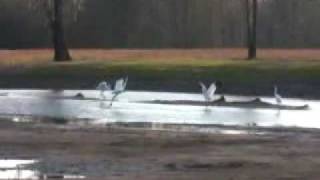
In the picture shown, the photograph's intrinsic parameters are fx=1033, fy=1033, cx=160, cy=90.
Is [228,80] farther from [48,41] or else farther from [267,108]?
[48,41]

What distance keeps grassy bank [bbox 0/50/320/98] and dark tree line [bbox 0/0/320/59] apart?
88.5 ft

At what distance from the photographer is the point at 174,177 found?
44.2 feet

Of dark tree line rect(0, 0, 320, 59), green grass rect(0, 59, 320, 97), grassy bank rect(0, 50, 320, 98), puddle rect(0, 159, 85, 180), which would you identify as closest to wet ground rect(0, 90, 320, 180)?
puddle rect(0, 159, 85, 180)

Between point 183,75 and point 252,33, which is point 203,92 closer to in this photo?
point 183,75

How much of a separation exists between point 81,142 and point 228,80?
63.4ft

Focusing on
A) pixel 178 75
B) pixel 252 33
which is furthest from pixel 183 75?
pixel 252 33

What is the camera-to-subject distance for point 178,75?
38781 mm

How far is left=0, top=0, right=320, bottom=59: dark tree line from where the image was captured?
72.8 metres

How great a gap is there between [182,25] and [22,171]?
60.1 metres

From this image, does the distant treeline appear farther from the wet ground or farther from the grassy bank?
the wet ground

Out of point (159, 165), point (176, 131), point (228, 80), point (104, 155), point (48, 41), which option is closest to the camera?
point (159, 165)

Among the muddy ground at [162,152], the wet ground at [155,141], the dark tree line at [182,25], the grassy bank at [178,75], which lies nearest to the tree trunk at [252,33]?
the grassy bank at [178,75]

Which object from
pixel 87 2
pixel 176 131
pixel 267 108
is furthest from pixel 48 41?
pixel 176 131

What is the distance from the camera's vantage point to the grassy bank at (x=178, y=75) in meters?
35.8
